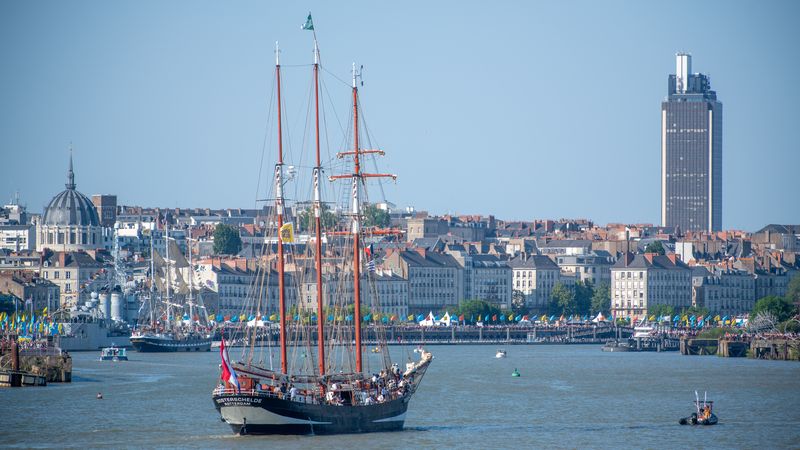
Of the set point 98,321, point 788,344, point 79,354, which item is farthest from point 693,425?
point 98,321

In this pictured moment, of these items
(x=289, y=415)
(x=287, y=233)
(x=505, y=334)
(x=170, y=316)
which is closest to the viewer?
(x=289, y=415)

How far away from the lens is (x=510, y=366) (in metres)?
128

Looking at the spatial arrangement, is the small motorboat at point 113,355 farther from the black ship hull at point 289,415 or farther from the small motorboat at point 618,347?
the black ship hull at point 289,415

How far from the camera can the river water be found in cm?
7081

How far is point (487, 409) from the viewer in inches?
3383

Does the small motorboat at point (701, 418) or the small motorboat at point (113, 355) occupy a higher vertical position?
the small motorboat at point (701, 418)

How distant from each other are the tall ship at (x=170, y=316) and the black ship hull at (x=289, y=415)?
8294 cm

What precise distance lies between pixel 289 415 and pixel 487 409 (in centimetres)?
1949

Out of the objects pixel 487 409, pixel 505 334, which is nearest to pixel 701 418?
pixel 487 409

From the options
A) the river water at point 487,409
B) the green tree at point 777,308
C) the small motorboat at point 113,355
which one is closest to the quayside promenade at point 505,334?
the green tree at point 777,308

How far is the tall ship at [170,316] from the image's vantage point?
504ft

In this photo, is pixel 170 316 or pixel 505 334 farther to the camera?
pixel 505 334

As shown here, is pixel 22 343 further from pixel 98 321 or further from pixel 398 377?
pixel 398 377

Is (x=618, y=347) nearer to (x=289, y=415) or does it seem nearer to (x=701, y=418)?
(x=701, y=418)
